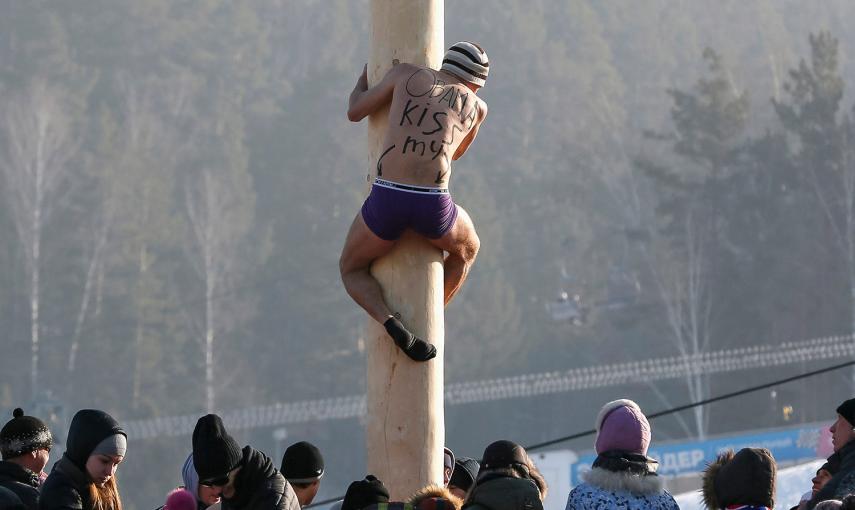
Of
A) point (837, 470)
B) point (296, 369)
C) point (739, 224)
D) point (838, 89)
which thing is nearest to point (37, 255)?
point (296, 369)

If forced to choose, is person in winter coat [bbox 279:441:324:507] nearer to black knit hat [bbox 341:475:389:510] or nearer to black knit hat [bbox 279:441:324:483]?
black knit hat [bbox 279:441:324:483]

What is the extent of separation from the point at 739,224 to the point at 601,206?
889 cm

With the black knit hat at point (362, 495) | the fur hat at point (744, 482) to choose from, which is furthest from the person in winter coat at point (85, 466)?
the fur hat at point (744, 482)

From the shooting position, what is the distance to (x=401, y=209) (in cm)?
529

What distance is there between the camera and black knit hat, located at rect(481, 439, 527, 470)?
15.7 ft

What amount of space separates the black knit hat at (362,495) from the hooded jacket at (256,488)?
0.15 m

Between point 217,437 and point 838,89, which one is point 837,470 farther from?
point 838,89

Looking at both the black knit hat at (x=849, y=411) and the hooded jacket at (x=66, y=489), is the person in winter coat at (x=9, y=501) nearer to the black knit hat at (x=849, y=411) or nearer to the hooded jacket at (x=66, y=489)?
the hooded jacket at (x=66, y=489)

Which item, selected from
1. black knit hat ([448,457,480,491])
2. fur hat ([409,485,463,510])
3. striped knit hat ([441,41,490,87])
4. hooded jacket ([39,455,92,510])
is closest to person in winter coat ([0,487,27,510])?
hooded jacket ([39,455,92,510])

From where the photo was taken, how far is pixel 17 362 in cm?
5231

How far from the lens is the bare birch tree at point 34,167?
53000 millimetres

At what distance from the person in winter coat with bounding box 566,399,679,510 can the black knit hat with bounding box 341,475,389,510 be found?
0.55 meters

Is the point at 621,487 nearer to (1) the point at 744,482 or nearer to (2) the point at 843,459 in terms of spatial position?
(1) the point at 744,482

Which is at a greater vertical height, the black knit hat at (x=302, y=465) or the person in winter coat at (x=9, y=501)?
the black knit hat at (x=302, y=465)
